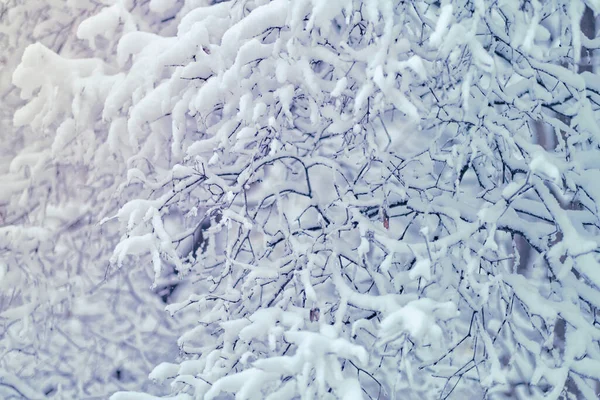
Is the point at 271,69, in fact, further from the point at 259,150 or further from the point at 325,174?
the point at 325,174

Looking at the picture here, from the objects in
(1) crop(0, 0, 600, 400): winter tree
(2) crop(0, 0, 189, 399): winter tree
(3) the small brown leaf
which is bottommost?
(2) crop(0, 0, 189, 399): winter tree

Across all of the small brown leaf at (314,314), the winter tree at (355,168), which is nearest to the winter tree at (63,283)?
the winter tree at (355,168)

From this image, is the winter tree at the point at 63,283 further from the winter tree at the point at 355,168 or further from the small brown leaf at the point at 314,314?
the small brown leaf at the point at 314,314

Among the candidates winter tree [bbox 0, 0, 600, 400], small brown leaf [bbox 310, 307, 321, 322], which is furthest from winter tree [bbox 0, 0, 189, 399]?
small brown leaf [bbox 310, 307, 321, 322]

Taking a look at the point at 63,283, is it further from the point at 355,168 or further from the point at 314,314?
the point at 314,314

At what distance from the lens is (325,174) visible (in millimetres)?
4770

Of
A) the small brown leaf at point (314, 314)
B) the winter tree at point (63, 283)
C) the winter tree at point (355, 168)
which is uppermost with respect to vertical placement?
the winter tree at point (355, 168)

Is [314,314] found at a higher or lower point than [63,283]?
higher

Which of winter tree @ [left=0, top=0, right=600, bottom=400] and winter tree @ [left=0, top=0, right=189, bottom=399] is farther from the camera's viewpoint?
winter tree @ [left=0, top=0, right=189, bottom=399]

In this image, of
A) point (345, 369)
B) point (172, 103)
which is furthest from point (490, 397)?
point (172, 103)

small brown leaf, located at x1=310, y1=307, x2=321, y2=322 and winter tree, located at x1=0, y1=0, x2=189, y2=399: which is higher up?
small brown leaf, located at x1=310, y1=307, x2=321, y2=322

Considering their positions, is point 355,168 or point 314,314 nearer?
point 314,314

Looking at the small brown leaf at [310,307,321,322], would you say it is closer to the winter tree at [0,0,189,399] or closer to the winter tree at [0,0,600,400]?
the winter tree at [0,0,600,400]

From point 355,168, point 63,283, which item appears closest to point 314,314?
point 355,168
